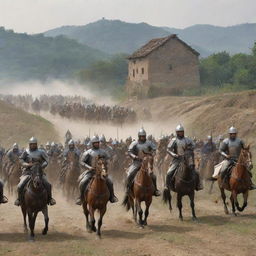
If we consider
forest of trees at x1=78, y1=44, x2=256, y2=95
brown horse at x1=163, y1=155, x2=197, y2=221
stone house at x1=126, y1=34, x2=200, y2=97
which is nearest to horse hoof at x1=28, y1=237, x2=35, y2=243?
brown horse at x1=163, y1=155, x2=197, y2=221

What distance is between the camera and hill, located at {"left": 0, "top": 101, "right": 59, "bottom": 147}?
1777 inches

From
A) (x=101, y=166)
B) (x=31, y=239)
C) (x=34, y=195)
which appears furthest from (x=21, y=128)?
(x=101, y=166)

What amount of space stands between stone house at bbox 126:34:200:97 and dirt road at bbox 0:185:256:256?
1764 inches

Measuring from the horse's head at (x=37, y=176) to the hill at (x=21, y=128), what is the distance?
29998mm

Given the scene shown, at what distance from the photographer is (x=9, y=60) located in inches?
7421

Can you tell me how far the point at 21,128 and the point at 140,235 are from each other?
35153 millimetres

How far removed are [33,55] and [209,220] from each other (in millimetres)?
180691

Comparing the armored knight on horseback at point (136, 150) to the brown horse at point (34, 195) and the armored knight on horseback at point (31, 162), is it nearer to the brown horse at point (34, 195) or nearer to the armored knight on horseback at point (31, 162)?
the armored knight on horseback at point (31, 162)

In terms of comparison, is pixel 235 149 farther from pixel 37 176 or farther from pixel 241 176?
pixel 37 176

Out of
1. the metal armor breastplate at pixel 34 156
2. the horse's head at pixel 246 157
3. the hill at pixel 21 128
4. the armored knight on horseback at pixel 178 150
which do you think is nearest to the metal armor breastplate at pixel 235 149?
the horse's head at pixel 246 157

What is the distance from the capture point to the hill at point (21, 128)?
45125 mm

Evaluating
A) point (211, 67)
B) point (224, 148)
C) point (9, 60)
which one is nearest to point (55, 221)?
point (224, 148)

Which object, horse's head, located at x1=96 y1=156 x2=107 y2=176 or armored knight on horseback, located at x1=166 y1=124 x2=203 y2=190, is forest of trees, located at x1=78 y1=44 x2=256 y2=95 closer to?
armored knight on horseback, located at x1=166 y1=124 x2=203 y2=190

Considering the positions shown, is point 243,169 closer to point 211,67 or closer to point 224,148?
point 224,148
